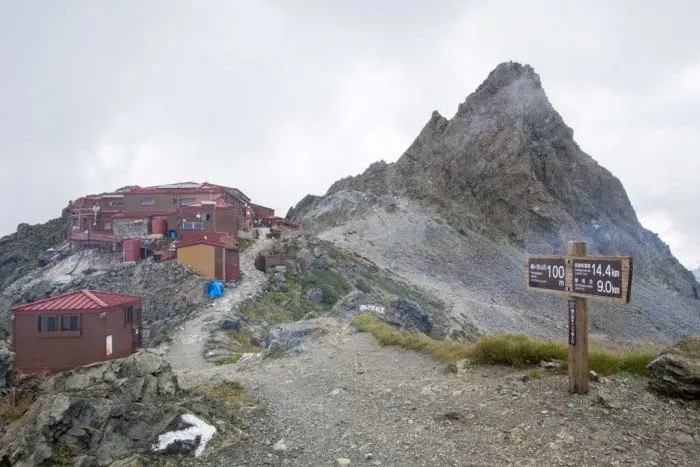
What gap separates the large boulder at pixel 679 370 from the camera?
8039 millimetres

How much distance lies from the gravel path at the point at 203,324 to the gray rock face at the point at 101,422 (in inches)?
207

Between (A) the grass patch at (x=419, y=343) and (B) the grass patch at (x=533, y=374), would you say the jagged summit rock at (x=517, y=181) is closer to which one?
(A) the grass patch at (x=419, y=343)

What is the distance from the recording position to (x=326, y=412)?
34.8 ft

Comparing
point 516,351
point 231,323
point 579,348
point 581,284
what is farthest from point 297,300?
point 581,284

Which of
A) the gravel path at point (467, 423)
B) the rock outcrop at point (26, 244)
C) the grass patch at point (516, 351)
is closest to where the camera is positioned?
the gravel path at point (467, 423)

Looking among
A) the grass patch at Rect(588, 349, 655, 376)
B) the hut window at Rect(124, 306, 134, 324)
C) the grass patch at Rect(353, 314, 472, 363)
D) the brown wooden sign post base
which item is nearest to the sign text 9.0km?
the brown wooden sign post base

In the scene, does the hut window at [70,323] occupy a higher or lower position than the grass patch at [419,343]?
lower

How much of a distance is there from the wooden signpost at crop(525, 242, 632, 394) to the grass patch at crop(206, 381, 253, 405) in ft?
24.3

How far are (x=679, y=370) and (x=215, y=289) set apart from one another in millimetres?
30468

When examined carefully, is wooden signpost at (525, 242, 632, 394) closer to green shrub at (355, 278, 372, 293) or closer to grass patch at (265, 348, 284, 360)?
grass patch at (265, 348, 284, 360)

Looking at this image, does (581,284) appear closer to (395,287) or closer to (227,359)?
(227,359)

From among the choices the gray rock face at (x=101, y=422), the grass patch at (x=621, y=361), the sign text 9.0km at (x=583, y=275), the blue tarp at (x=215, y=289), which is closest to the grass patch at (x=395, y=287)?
the blue tarp at (x=215, y=289)

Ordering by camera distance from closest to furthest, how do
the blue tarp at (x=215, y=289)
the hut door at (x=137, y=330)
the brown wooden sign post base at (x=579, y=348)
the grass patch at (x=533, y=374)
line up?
the brown wooden sign post base at (x=579, y=348) < the grass patch at (x=533, y=374) < the hut door at (x=137, y=330) < the blue tarp at (x=215, y=289)

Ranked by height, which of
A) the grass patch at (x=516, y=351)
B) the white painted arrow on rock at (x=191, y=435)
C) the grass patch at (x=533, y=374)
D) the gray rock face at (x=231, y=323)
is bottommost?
the gray rock face at (x=231, y=323)
